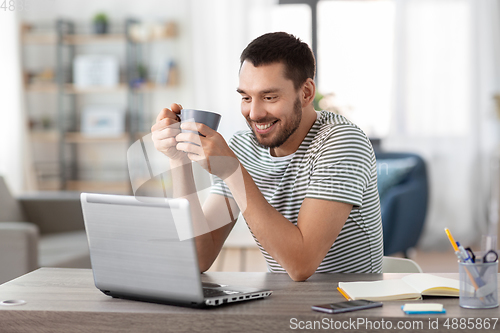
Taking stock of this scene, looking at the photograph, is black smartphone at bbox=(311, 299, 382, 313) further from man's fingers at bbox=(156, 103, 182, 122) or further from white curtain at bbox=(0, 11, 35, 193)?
white curtain at bbox=(0, 11, 35, 193)

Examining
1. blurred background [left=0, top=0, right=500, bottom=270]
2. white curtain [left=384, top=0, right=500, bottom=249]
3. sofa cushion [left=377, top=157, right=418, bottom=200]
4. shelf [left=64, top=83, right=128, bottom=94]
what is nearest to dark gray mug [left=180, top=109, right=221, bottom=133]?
sofa cushion [left=377, top=157, right=418, bottom=200]

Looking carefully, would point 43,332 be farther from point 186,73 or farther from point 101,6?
point 101,6

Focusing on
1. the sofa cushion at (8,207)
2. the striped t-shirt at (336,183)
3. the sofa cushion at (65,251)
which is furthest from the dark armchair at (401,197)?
the sofa cushion at (8,207)

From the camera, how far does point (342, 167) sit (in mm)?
1230

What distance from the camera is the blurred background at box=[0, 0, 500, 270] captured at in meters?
4.07

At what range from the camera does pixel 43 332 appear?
0.90 m

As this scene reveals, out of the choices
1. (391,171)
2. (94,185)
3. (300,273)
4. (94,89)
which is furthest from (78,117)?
(300,273)

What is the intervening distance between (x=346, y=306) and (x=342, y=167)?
0.40 meters

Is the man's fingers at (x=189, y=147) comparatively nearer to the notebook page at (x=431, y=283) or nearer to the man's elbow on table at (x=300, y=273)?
the man's elbow on table at (x=300, y=273)

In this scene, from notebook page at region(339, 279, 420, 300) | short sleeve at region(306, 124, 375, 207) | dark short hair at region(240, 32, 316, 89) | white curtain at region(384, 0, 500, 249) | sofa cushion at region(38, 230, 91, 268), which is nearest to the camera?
notebook page at region(339, 279, 420, 300)

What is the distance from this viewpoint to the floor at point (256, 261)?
2881 mm

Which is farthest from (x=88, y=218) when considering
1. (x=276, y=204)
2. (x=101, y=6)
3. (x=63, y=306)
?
(x=101, y=6)

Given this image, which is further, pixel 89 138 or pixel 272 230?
pixel 89 138

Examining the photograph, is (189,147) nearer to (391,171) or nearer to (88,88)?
(391,171)
